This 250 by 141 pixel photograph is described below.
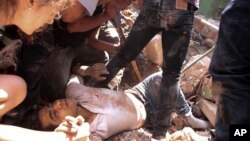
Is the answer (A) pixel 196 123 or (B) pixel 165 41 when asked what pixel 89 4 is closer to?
(B) pixel 165 41

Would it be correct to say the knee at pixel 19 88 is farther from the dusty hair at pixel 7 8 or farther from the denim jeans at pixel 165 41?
the denim jeans at pixel 165 41

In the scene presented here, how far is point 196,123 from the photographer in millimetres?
3133

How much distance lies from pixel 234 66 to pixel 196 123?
1.93 m

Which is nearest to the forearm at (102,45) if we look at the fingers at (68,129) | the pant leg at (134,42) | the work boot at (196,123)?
the pant leg at (134,42)

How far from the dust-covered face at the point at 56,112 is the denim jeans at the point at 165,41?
1.86 feet

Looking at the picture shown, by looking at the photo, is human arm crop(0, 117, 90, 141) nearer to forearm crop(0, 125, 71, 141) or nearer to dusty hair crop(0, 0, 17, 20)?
forearm crop(0, 125, 71, 141)

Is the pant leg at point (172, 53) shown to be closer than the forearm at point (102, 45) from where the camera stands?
Yes

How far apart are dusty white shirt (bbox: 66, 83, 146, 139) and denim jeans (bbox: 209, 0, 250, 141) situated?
3.94 ft

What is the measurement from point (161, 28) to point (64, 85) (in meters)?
0.87

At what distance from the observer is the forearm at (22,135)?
1.47 m

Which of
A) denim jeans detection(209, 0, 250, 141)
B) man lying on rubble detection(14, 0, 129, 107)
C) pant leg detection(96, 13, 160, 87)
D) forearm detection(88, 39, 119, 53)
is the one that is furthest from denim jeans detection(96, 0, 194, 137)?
denim jeans detection(209, 0, 250, 141)

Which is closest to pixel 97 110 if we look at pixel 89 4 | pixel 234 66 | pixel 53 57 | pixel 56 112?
pixel 56 112

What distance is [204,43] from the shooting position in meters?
4.58

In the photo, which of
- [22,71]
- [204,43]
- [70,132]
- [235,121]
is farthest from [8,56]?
[204,43]
